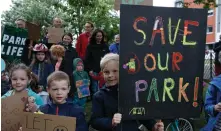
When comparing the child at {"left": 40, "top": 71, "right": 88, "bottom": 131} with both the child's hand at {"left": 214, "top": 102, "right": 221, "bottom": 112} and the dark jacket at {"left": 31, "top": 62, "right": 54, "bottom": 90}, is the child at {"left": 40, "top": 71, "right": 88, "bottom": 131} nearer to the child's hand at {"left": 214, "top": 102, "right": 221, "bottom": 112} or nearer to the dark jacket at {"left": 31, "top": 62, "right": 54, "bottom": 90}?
the child's hand at {"left": 214, "top": 102, "right": 221, "bottom": 112}

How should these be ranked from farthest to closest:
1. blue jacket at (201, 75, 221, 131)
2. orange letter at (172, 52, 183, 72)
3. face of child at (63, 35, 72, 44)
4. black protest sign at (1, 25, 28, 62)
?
face of child at (63, 35, 72, 44), black protest sign at (1, 25, 28, 62), blue jacket at (201, 75, 221, 131), orange letter at (172, 52, 183, 72)

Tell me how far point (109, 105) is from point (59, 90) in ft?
1.26

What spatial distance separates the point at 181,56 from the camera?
280 cm

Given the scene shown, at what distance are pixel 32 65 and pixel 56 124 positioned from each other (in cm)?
348

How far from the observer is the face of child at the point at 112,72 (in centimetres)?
287

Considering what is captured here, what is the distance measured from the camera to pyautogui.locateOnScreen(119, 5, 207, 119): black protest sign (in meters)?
2.67

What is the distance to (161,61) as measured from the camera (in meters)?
2.78

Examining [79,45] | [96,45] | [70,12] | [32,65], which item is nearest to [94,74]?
[96,45]

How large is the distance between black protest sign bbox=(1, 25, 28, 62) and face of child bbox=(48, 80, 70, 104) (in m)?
1.64

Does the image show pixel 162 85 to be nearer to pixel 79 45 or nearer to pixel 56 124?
pixel 56 124

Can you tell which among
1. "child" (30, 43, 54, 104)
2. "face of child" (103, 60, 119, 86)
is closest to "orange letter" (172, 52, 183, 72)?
"face of child" (103, 60, 119, 86)

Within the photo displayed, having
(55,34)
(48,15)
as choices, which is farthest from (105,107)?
(48,15)

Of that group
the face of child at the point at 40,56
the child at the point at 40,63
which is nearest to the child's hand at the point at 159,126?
the child at the point at 40,63

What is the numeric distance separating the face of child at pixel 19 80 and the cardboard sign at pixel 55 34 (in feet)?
13.4
